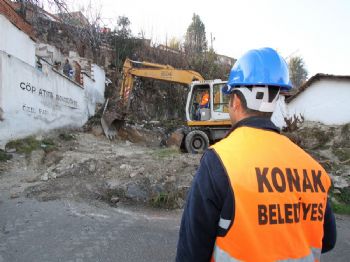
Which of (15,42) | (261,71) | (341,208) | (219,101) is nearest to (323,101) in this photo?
(219,101)

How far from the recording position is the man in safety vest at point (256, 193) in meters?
1.50

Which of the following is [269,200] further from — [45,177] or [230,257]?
[45,177]

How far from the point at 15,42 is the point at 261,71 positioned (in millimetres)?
11687

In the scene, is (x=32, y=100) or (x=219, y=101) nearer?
(x=32, y=100)

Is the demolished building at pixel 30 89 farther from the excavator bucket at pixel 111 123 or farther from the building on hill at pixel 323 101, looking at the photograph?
the building on hill at pixel 323 101

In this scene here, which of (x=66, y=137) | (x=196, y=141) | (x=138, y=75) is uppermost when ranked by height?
(x=138, y=75)

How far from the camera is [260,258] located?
1.50m

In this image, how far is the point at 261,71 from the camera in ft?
5.73

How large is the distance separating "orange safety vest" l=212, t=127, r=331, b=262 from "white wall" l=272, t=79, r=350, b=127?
14713 millimetres

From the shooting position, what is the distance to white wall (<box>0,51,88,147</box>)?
950 cm

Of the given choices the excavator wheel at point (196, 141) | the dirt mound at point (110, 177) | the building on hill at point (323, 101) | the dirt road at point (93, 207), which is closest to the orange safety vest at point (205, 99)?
the excavator wheel at point (196, 141)

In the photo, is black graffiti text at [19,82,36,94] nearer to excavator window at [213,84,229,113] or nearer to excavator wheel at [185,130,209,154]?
excavator wheel at [185,130,209,154]

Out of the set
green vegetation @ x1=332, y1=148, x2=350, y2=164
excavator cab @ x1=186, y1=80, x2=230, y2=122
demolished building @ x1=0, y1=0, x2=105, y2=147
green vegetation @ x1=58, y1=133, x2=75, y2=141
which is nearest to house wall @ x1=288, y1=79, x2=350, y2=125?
green vegetation @ x1=332, y1=148, x2=350, y2=164

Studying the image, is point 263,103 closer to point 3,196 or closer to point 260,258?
point 260,258
